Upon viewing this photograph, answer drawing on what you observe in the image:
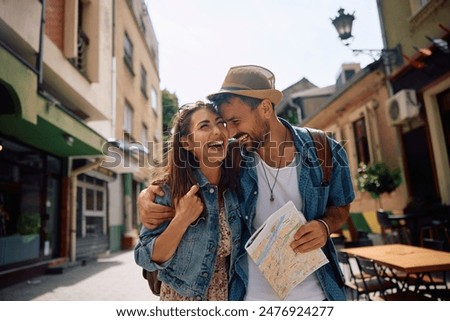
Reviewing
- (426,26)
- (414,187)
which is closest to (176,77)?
(426,26)

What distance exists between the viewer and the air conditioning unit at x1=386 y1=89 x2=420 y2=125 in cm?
499

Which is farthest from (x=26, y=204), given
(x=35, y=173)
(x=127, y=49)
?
(x=127, y=49)

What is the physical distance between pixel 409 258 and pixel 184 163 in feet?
7.81

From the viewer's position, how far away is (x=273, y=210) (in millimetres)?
1383

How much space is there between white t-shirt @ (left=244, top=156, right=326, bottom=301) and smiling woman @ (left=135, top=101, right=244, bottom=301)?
0.21 feet

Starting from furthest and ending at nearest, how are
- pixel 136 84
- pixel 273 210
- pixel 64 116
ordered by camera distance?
1. pixel 64 116
2. pixel 136 84
3. pixel 273 210

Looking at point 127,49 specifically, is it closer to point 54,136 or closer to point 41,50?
point 41,50

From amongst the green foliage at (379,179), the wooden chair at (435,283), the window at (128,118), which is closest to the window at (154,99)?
the window at (128,118)

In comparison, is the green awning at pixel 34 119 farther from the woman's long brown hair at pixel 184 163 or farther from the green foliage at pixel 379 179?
the green foliage at pixel 379 179

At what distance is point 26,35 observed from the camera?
3152 mm

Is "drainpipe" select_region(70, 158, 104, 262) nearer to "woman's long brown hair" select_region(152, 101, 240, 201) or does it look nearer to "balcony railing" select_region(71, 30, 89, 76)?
"balcony railing" select_region(71, 30, 89, 76)

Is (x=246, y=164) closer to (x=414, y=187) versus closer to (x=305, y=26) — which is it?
(x=305, y=26)

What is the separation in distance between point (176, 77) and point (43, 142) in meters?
3.76

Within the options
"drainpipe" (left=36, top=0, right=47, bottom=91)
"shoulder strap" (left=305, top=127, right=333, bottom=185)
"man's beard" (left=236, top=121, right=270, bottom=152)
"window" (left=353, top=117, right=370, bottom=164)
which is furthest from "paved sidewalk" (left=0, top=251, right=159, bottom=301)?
"window" (left=353, top=117, right=370, bottom=164)
